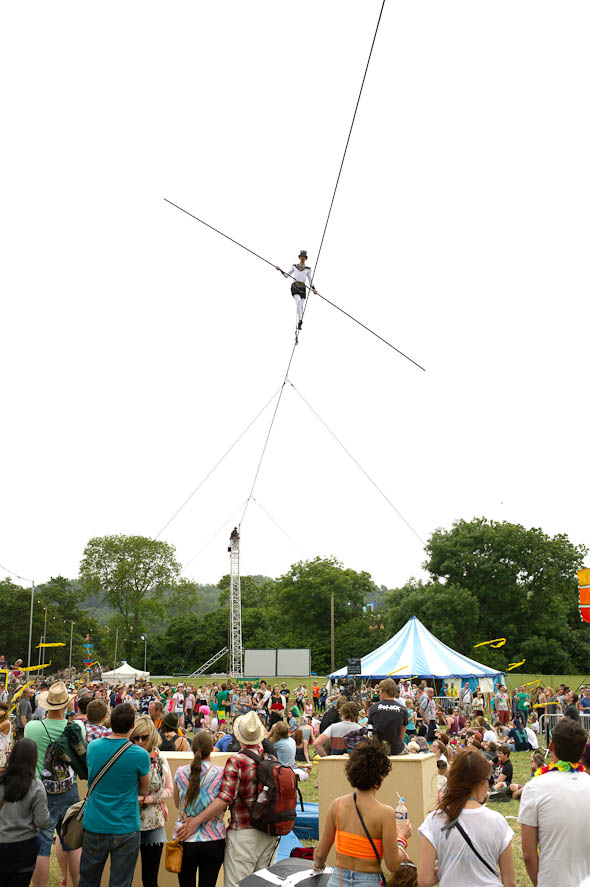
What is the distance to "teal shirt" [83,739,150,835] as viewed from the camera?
3.70m

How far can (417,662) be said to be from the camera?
20.5m

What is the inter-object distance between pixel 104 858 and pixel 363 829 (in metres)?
1.59

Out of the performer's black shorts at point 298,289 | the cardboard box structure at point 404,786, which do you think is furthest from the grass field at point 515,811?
the performer's black shorts at point 298,289

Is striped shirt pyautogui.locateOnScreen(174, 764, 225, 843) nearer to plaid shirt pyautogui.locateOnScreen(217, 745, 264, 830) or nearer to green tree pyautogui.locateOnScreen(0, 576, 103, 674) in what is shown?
plaid shirt pyautogui.locateOnScreen(217, 745, 264, 830)

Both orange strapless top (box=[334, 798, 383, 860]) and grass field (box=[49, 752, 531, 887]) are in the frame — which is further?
grass field (box=[49, 752, 531, 887])

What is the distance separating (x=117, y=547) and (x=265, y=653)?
82.3 feet

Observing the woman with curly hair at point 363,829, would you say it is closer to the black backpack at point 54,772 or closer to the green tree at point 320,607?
the black backpack at point 54,772

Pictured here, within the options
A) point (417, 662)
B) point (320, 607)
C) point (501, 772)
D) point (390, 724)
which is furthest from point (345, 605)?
point (390, 724)

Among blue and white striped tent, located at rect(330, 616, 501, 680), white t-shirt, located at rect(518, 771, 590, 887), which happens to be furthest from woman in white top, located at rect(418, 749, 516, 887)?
blue and white striped tent, located at rect(330, 616, 501, 680)

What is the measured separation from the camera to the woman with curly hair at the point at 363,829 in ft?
9.53

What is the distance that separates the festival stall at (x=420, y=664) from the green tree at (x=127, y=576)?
134 feet

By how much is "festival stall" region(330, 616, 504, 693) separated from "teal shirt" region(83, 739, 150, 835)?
1662cm

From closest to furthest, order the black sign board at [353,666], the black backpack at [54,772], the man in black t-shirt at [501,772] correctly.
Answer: the black backpack at [54,772], the man in black t-shirt at [501,772], the black sign board at [353,666]

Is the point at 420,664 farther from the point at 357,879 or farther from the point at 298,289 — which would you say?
the point at 357,879
